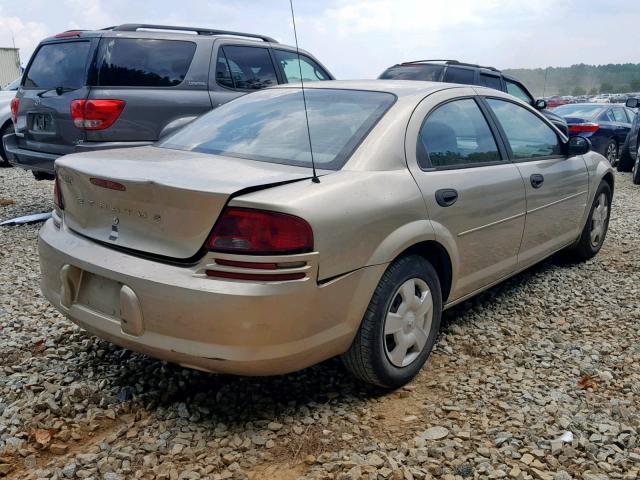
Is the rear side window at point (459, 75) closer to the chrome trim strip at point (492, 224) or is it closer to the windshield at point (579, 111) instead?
the windshield at point (579, 111)

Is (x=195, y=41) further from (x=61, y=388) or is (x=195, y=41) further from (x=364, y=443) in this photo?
(x=364, y=443)

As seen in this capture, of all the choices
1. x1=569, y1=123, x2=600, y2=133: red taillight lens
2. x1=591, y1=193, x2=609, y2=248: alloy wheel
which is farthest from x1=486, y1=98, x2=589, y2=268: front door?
x1=569, y1=123, x2=600, y2=133: red taillight lens

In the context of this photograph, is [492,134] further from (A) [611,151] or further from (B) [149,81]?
(A) [611,151]

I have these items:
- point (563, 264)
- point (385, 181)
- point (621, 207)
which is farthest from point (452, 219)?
point (621, 207)

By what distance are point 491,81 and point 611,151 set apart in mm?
4830

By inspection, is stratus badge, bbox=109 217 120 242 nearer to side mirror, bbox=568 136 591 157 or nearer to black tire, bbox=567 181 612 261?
side mirror, bbox=568 136 591 157

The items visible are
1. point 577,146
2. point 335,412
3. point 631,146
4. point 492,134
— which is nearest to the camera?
point 335,412

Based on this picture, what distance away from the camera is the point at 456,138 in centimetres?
345

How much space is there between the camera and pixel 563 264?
524 cm

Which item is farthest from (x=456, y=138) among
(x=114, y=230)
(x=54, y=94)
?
(x=54, y=94)

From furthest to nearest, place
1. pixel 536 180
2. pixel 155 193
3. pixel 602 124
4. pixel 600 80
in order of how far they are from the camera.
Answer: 1. pixel 600 80
2. pixel 602 124
3. pixel 536 180
4. pixel 155 193

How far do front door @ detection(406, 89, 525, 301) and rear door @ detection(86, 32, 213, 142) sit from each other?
122 inches

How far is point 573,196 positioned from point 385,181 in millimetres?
Result: 2374

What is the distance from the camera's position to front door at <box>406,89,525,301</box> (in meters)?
3.13
